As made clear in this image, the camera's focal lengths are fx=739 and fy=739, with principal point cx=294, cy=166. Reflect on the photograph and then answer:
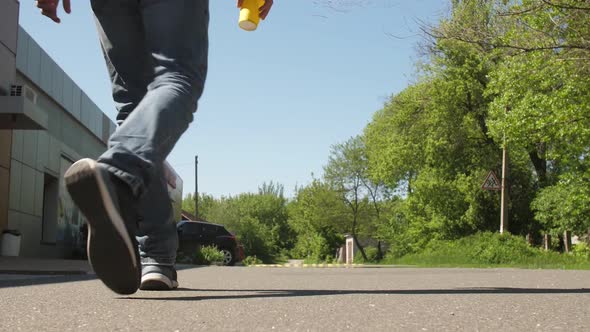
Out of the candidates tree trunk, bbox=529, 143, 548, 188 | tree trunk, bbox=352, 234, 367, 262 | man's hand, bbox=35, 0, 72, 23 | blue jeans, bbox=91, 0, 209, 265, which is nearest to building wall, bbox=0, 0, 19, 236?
blue jeans, bbox=91, 0, 209, 265

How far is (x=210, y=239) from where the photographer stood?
24.8 m

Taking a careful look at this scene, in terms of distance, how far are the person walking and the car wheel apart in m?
21.0

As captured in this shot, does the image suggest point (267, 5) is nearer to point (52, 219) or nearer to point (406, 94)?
point (52, 219)

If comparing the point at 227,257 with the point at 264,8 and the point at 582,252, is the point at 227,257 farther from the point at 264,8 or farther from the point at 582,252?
the point at 264,8

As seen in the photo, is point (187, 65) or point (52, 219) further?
point (52, 219)

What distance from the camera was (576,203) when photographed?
2630cm

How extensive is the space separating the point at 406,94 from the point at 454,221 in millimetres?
7102

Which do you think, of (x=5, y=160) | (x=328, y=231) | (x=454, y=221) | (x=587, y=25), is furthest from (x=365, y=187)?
(x=587, y=25)

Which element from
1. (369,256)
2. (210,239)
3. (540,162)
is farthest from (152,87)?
(369,256)

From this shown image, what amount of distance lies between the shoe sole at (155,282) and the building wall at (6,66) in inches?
720

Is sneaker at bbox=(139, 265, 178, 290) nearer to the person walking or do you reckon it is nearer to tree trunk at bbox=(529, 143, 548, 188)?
the person walking

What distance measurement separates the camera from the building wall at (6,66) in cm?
2048

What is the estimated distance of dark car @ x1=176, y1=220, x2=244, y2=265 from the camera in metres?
24.5

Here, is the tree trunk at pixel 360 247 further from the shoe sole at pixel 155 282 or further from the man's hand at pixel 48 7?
the man's hand at pixel 48 7
